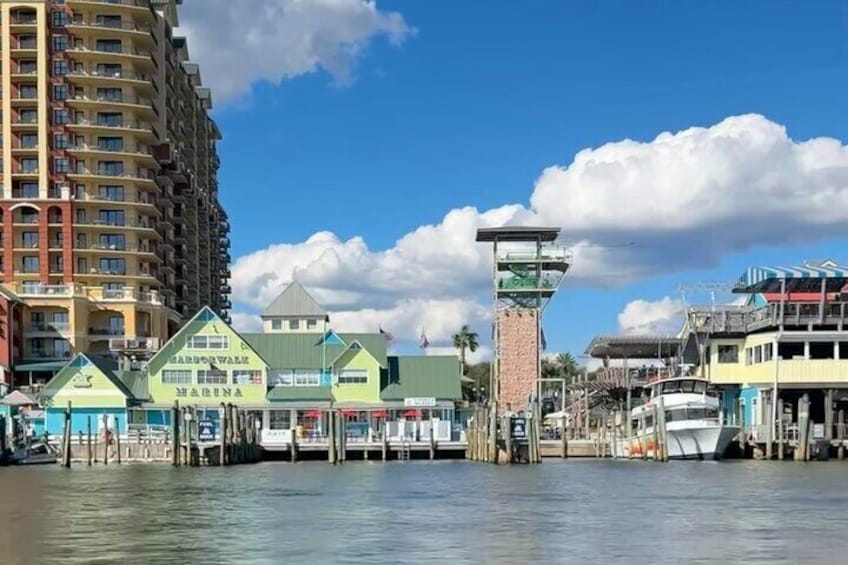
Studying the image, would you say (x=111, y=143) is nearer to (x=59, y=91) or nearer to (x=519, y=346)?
(x=59, y=91)

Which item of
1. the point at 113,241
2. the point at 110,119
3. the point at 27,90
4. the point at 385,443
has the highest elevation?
the point at 27,90

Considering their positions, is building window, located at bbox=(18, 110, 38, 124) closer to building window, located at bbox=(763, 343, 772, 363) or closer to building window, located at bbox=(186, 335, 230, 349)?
building window, located at bbox=(186, 335, 230, 349)

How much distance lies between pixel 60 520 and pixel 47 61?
294 feet

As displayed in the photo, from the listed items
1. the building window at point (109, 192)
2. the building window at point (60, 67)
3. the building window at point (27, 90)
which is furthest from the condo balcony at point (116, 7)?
the building window at point (109, 192)

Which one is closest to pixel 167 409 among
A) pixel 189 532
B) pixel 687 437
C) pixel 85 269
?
pixel 85 269

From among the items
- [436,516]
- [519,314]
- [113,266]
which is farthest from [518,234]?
[436,516]

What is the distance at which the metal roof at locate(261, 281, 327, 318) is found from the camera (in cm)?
13275

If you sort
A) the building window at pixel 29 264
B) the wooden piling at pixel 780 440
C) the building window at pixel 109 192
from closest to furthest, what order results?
the wooden piling at pixel 780 440 → the building window at pixel 29 264 → the building window at pixel 109 192

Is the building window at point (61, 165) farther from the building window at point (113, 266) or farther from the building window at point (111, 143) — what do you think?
the building window at point (113, 266)

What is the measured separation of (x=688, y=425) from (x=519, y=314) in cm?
3281

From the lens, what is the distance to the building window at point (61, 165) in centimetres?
12644

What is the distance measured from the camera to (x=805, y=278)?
8356 cm

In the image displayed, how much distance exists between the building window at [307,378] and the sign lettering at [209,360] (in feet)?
14.3

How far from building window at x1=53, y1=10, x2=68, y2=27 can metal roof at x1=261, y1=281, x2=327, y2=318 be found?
3545cm
